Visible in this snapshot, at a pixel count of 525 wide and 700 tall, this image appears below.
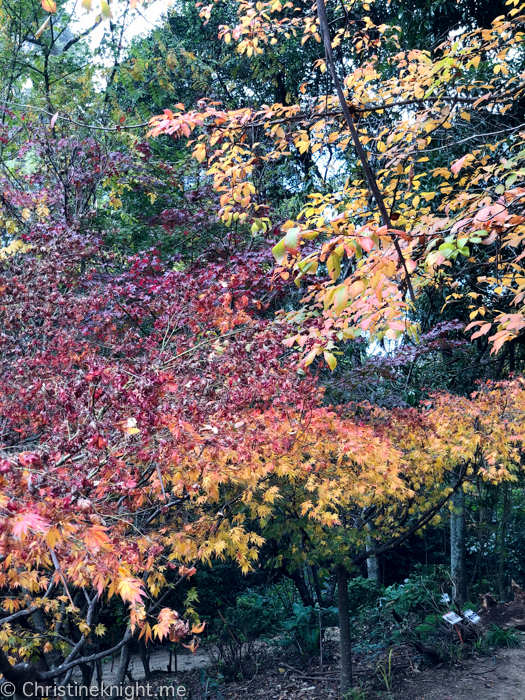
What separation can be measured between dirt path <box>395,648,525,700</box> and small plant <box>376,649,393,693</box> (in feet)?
0.37

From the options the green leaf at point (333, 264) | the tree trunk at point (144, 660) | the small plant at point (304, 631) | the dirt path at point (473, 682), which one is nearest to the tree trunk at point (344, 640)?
the dirt path at point (473, 682)

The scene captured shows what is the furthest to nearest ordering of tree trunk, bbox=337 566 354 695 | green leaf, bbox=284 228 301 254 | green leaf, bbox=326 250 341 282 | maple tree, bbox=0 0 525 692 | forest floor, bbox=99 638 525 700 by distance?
forest floor, bbox=99 638 525 700, tree trunk, bbox=337 566 354 695, maple tree, bbox=0 0 525 692, green leaf, bbox=326 250 341 282, green leaf, bbox=284 228 301 254

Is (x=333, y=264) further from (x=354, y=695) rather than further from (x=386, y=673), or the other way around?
(x=386, y=673)

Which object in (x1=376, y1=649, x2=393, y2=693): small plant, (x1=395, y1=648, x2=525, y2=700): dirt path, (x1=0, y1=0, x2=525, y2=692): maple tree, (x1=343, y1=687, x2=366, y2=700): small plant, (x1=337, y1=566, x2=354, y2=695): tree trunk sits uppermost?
(x1=0, y1=0, x2=525, y2=692): maple tree

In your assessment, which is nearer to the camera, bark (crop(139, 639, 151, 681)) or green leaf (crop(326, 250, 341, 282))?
green leaf (crop(326, 250, 341, 282))

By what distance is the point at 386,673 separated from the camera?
592 cm

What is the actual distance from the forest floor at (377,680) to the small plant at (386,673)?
45mm

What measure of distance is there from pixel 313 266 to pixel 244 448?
1683 mm

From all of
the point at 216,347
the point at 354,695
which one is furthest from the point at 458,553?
the point at 216,347

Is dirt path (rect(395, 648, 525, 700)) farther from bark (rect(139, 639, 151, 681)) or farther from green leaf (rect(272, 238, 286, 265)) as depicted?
green leaf (rect(272, 238, 286, 265))

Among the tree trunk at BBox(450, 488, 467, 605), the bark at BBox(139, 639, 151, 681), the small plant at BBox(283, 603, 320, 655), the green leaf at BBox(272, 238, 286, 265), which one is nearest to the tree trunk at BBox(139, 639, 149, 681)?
the bark at BBox(139, 639, 151, 681)

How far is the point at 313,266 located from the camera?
7.63 ft

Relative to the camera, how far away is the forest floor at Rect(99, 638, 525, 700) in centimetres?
554

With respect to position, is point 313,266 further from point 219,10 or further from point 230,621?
point 219,10
